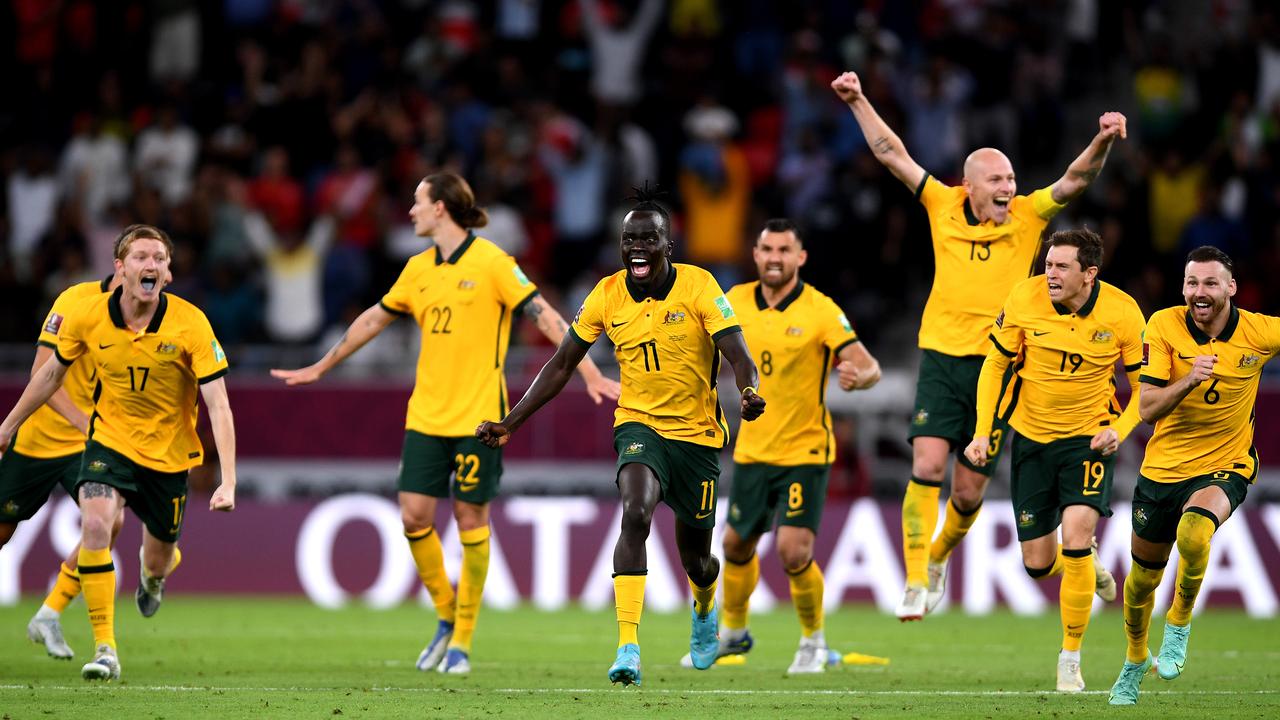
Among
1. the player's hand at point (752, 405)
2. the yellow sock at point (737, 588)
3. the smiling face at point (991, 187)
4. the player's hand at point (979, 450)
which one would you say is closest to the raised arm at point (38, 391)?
the player's hand at point (752, 405)

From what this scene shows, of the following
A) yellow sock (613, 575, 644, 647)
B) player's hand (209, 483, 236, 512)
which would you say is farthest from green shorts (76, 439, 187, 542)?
yellow sock (613, 575, 644, 647)

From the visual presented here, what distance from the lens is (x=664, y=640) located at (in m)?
16.6

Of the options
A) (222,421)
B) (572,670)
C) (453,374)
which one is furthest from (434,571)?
(222,421)

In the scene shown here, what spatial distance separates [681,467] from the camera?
11.9 metres

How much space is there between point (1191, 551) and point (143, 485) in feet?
22.3

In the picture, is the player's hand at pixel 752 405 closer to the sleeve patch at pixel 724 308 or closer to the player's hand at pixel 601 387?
the sleeve patch at pixel 724 308

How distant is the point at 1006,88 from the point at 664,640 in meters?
9.73

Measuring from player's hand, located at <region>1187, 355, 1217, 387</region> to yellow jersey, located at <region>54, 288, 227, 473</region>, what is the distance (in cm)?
617

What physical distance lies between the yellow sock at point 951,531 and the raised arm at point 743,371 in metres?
2.82

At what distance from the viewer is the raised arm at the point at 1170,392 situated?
36.4 ft

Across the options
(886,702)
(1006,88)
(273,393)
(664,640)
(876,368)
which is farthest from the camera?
(1006,88)

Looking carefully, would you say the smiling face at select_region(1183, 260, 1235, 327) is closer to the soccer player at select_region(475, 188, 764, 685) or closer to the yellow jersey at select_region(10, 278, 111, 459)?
the soccer player at select_region(475, 188, 764, 685)

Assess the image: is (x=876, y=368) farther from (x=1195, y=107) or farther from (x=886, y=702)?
(x=1195, y=107)

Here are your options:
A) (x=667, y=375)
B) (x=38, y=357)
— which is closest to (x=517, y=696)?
(x=667, y=375)
